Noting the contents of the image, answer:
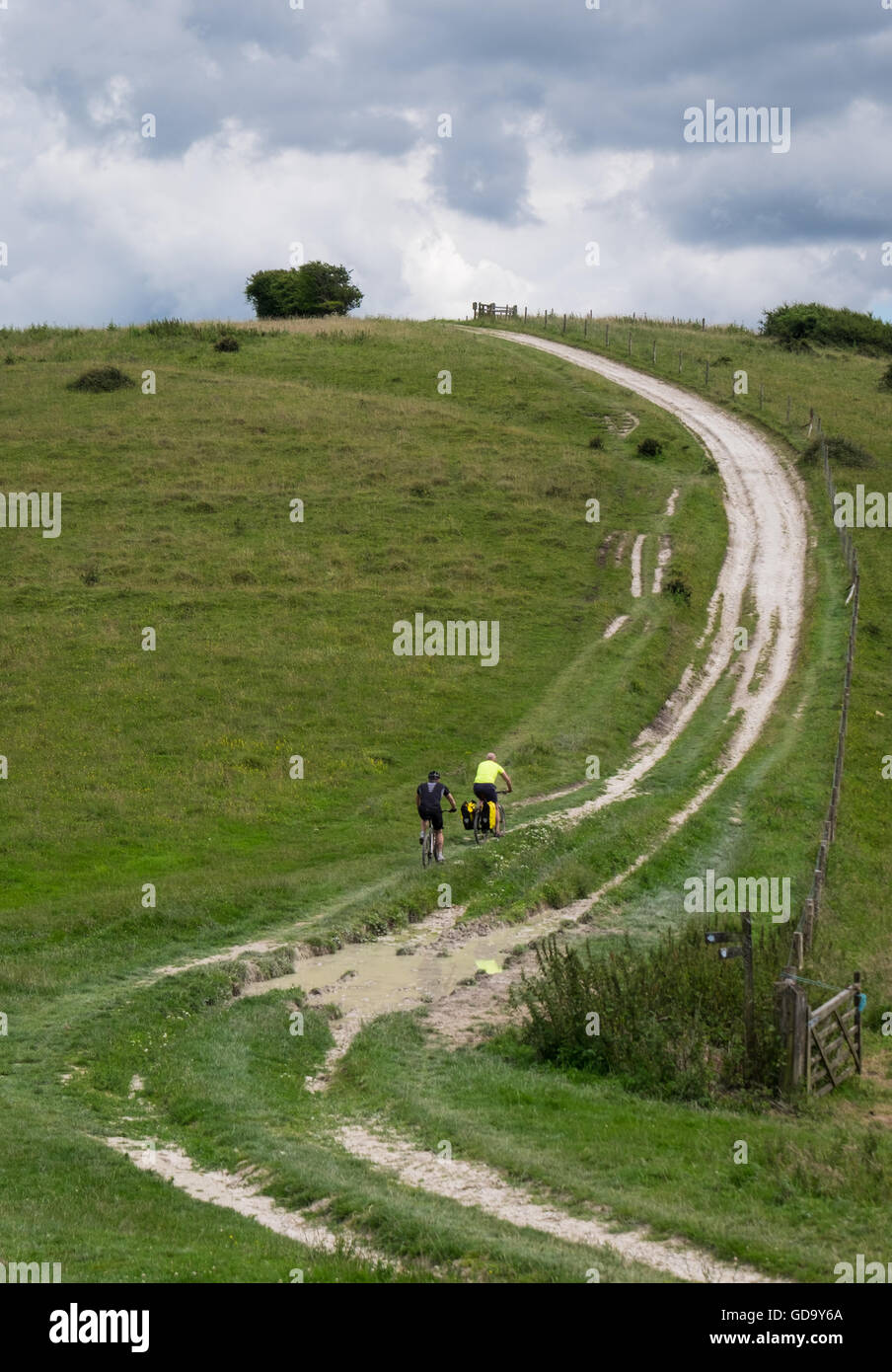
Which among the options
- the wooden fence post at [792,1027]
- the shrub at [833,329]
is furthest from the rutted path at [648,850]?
the shrub at [833,329]

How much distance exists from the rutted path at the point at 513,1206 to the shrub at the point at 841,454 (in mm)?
60694

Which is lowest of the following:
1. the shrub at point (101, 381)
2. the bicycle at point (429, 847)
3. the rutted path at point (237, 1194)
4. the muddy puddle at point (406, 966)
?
the rutted path at point (237, 1194)

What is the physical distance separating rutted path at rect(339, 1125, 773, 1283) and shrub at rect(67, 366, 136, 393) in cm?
7230

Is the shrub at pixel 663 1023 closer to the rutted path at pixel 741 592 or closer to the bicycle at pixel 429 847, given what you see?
the bicycle at pixel 429 847

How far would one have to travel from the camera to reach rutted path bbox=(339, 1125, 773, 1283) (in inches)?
460

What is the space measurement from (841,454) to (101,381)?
47331 millimetres

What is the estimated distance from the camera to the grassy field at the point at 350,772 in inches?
538

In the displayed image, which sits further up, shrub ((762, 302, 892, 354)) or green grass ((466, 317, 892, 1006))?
shrub ((762, 302, 892, 354))

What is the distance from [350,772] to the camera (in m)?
37.8

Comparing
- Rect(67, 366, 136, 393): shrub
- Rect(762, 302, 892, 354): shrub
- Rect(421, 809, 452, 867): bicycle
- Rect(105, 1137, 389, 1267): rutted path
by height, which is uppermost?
Rect(762, 302, 892, 354): shrub

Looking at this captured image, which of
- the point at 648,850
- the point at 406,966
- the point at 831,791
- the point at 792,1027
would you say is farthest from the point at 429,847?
the point at 792,1027

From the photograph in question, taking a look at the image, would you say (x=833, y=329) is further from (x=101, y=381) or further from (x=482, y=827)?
(x=482, y=827)

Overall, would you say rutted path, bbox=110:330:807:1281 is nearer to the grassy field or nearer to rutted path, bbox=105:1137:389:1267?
rutted path, bbox=105:1137:389:1267

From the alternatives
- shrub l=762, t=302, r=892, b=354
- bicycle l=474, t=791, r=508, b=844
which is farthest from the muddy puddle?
shrub l=762, t=302, r=892, b=354
